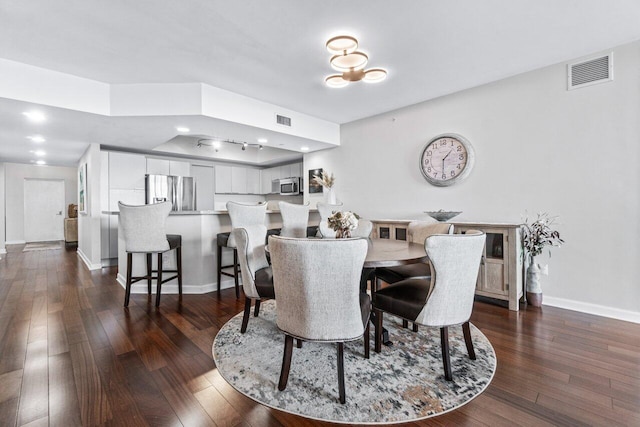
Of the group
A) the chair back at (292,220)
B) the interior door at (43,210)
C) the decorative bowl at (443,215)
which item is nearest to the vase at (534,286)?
the decorative bowl at (443,215)

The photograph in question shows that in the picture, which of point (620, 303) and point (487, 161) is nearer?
point (620, 303)

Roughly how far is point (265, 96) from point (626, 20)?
3675mm

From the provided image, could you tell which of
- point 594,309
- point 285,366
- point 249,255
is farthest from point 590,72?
point 285,366

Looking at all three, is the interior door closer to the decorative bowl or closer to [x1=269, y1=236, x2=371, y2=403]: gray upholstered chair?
[x1=269, y1=236, x2=371, y2=403]: gray upholstered chair

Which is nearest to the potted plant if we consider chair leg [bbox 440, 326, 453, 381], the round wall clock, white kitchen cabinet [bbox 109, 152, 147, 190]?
the round wall clock

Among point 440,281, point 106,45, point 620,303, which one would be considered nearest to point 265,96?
point 106,45

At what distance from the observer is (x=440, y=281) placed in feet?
5.72

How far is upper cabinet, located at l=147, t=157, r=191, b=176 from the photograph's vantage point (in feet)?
20.3

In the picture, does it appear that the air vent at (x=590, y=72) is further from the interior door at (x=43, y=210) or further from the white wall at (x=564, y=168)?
the interior door at (x=43, y=210)

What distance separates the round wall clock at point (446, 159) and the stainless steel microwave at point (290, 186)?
10.4ft

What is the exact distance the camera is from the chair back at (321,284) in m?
1.48

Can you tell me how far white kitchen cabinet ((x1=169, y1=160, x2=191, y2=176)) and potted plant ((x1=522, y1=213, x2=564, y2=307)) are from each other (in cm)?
652

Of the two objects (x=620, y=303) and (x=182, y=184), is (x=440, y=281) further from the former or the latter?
(x=182, y=184)

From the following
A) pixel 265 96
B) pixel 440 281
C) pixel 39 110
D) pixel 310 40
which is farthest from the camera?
pixel 265 96
